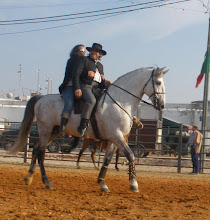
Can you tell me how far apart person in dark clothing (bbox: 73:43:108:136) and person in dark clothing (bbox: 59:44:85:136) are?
251 mm

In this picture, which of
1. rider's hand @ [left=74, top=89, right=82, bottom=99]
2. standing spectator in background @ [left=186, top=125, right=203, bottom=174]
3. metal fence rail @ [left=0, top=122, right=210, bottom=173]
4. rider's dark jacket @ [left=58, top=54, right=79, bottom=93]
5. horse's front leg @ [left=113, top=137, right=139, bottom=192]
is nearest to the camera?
horse's front leg @ [left=113, top=137, right=139, bottom=192]

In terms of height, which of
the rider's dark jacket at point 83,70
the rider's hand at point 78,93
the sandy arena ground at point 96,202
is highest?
the rider's dark jacket at point 83,70

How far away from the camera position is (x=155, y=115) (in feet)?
93.5

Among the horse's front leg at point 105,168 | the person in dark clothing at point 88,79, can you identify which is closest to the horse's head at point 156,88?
the person in dark clothing at point 88,79

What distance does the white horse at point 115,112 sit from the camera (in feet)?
23.4

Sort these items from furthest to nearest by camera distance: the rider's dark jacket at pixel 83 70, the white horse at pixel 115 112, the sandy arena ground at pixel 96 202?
1. the rider's dark jacket at pixel 83 70
2. the white horse at pixel 115 112
3. the sandy arena ground at pixel 96 202

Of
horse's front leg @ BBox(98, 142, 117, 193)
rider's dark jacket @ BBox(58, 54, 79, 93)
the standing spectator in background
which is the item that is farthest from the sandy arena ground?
the standing spectator in background

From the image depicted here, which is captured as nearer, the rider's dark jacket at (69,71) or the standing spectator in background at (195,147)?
the rider's dark jacket at (69,71)

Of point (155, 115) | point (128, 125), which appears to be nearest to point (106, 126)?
point (128, 125)

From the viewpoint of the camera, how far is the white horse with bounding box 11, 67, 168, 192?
714 cm

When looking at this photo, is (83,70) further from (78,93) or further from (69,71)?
(78,93)

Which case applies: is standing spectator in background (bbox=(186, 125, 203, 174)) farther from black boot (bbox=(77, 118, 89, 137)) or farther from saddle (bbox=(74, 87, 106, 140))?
black boot (bbox=(77, 118, 89, 137))

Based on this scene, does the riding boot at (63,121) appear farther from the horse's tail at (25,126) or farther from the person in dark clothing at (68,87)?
the horse's tail at (25,126)

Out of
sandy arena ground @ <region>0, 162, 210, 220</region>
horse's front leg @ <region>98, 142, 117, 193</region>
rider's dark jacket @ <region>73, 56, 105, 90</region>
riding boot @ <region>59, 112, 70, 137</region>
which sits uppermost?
rider's dark jacket @ <region>73, 56, 105, 90</region>
